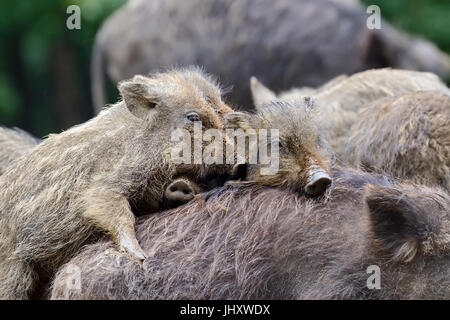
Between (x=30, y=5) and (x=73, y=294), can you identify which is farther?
(x=30, y=5)

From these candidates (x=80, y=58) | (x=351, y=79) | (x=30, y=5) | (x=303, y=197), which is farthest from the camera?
(x=80, y=58)

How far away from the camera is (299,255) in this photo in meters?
2.62

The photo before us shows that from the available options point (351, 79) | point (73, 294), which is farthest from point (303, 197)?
A: point (351, 79)

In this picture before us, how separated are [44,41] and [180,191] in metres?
8.69

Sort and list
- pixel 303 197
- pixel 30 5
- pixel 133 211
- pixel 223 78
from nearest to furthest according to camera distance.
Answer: pixel 303 197 → pixel 133 211 → pixel 223 78 → pixel 30 5

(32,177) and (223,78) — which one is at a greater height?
(32,177)

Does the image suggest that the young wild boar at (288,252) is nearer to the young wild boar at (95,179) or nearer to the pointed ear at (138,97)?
the young wild boar at (95,179)

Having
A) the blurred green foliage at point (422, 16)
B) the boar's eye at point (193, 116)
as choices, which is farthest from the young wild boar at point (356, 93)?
the blurred green foliage at point (422, 16)

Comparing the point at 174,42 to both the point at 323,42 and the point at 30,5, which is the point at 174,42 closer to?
the point at 323,42

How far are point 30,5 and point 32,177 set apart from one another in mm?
8469

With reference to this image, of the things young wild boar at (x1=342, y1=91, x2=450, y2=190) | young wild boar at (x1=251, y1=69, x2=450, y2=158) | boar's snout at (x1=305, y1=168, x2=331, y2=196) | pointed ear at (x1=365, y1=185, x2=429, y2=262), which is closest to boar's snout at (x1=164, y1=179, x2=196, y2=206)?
boar's snout at (x1=305, y1=168, x2=331, y2=196)

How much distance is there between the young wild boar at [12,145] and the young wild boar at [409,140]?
1628 mm

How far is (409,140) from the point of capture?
3484mm

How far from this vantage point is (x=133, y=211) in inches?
115
